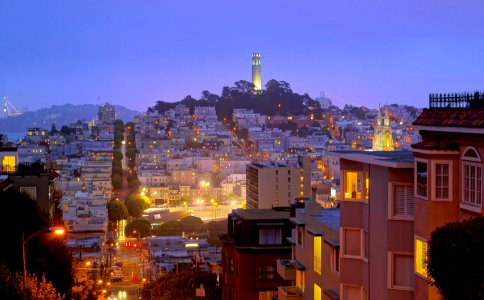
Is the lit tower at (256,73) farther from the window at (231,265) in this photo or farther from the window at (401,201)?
the window at (401,201)

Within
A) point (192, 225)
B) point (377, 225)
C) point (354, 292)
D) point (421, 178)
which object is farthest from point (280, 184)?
point (421, 178)

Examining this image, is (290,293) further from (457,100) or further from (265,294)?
(457,100)

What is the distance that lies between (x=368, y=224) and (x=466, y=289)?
3775 mm

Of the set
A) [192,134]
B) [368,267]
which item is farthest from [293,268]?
[192,134]

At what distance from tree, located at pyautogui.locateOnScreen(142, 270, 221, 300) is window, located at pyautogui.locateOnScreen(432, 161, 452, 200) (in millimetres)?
17917

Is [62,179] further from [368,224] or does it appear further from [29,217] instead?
[368,224]

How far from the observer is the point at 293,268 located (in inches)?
596

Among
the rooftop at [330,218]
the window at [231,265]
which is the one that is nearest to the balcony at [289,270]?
the rooftop at [330,218]

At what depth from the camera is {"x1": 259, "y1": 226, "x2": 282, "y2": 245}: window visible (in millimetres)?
20062

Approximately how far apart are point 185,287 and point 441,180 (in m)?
19.3

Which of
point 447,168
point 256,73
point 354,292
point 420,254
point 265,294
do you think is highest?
point 256,73

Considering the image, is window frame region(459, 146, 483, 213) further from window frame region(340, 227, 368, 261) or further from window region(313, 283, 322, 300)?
window region(313, 283, 322, 300)

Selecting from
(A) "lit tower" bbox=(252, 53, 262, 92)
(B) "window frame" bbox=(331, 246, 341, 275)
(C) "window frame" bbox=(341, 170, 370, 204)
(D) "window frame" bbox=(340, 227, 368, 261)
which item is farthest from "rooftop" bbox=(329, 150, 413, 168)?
(A) "lit tower" bbox=(252, 53, 262, 92)

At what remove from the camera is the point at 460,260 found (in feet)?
18.5
